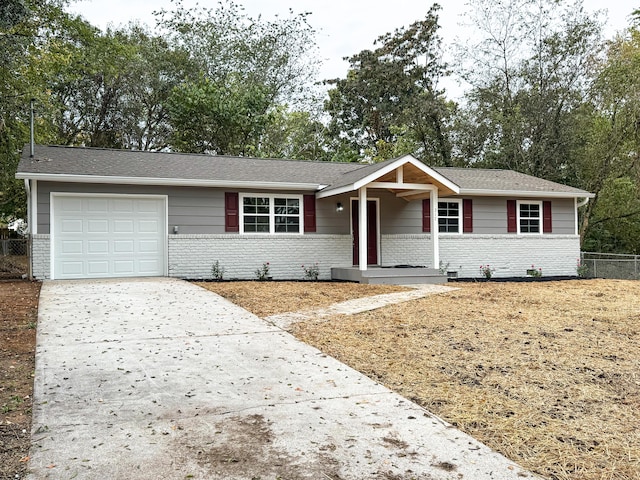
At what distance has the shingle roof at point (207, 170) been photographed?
12.5 meters

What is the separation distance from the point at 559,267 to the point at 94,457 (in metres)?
16.6

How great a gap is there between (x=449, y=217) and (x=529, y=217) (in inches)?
112

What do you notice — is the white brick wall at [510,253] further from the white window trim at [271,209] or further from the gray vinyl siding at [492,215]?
the white window trim at [271,209]

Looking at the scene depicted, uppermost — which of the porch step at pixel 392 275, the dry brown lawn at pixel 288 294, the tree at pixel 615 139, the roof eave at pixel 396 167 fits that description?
the tree at pixel 615 139

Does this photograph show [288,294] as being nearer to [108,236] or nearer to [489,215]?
[108,236]

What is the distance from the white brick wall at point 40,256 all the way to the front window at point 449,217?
1045cm

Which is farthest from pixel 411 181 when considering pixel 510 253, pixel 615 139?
pixel 615 139

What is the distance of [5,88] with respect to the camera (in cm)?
1384

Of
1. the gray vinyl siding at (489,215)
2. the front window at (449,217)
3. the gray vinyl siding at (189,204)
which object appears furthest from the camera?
the gray vinyl siding at (489,215)

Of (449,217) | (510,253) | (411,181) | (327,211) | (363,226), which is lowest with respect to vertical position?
(510,253)

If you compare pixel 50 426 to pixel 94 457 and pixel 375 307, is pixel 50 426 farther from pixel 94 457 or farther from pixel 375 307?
pixel 375 307

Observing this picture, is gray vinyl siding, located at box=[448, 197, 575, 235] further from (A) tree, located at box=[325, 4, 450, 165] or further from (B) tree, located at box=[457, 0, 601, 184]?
(A) tree, located at box=[325, 4, 450, 165]

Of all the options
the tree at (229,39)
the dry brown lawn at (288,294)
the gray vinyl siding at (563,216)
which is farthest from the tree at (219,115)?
the dry brown lawn at (288,294)

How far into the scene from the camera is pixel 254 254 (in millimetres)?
13938
